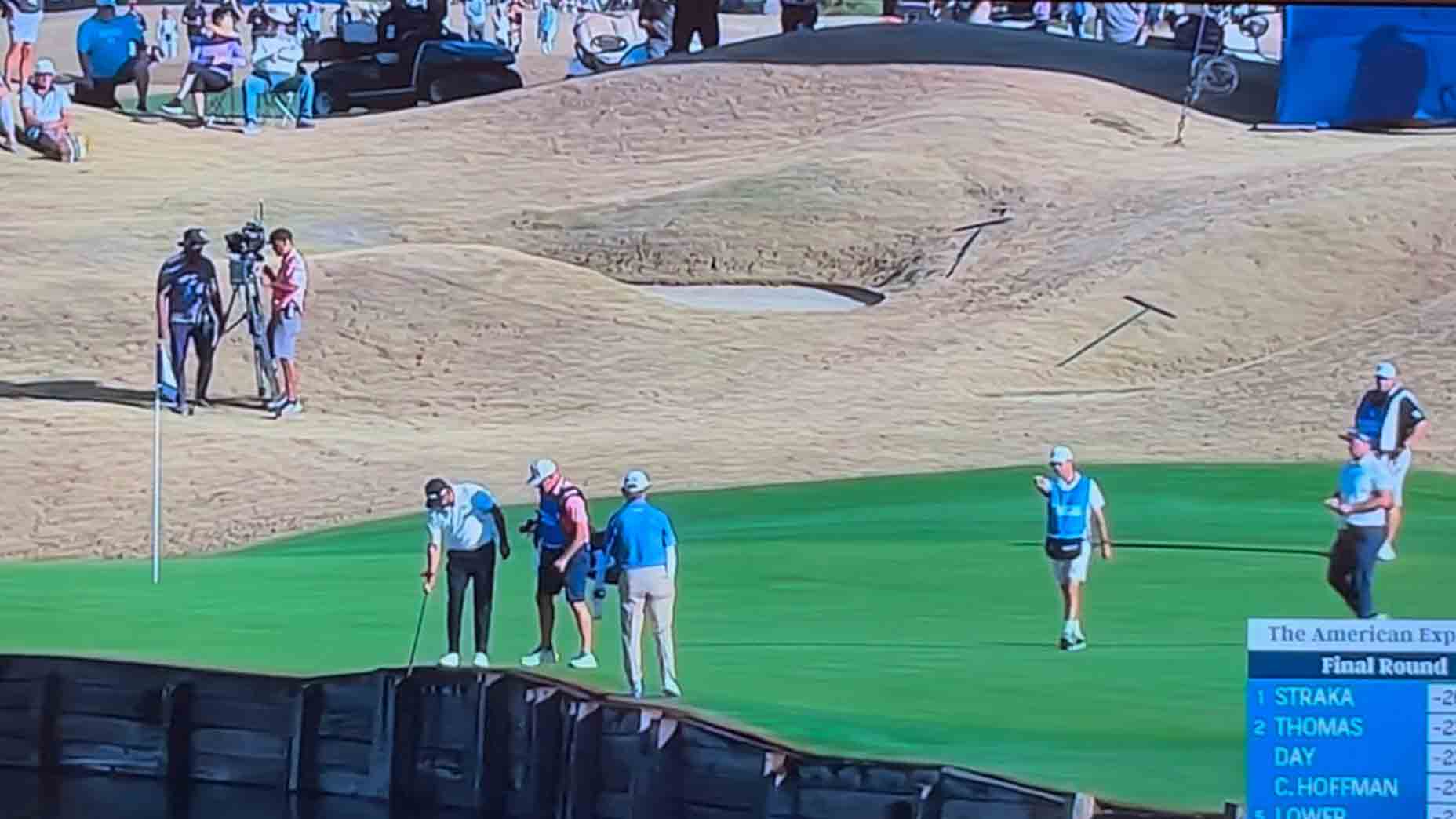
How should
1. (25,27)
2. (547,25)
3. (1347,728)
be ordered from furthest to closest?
(547,25), (25,27), (1347,728)

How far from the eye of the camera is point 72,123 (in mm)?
4312

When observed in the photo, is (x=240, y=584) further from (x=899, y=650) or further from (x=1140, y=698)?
(x=1140, y=698)

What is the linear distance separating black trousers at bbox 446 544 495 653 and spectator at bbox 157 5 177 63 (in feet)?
3.41

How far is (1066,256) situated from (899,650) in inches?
30.8

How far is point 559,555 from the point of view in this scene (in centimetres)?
421

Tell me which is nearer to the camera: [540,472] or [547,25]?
[540,472]

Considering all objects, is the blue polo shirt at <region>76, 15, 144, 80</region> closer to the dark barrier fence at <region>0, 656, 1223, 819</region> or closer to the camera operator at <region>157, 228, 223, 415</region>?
the camera operator at <region>157, 228, 223, 415</region>

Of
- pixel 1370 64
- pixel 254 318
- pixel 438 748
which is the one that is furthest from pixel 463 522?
pixel 1370 64

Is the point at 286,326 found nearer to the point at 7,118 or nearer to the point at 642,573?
the point at 7,118

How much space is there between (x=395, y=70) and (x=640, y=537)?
956mm

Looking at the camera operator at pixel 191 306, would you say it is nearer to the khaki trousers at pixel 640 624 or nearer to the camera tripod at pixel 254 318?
the camera tripod at pixel 254 318

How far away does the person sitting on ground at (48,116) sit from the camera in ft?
14.0

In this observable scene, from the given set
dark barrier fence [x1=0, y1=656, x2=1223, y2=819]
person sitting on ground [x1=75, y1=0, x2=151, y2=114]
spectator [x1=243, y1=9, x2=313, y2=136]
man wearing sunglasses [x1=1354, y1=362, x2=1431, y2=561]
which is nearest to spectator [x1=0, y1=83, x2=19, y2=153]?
person sitting on ground [x1=75, y1=0, x2=151, y2=114]

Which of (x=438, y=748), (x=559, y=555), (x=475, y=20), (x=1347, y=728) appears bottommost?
(x=438, y=748)
